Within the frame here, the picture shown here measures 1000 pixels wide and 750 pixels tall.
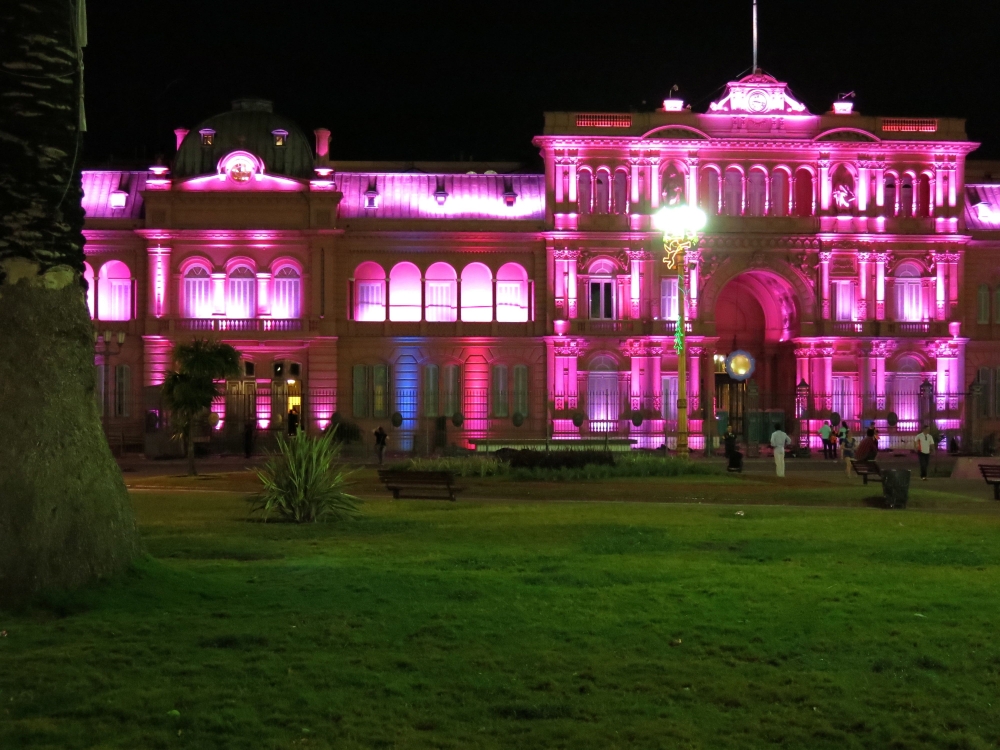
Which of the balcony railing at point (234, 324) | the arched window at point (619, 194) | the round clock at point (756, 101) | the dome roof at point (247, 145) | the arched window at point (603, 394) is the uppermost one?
the round clock at point (756, 101)

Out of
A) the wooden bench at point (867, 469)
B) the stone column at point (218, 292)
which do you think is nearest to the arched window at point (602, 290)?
the stone column at point (218, 292)

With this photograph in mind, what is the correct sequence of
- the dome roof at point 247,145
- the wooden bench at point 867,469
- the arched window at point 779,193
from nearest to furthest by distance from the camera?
the wooden bench at point 867,469 < the dome roof at point 247,145 < the arched window at point 779,193

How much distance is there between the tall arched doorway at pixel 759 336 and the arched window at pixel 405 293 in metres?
14.0

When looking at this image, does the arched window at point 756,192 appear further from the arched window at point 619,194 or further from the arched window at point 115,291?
the arched window at point 115,291

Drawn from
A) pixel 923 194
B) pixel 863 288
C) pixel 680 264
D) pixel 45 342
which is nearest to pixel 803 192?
pixel 863 288

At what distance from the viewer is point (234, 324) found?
5088cm

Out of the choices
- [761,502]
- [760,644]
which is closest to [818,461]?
[761,502]

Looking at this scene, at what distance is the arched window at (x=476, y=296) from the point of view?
53625mm

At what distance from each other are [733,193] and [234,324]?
22.9 meters

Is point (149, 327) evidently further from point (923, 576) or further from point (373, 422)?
point (923, 576)

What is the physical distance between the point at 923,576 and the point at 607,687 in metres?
6.50

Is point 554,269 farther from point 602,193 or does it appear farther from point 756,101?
point 756,101

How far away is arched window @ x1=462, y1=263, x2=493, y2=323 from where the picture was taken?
53625 mm

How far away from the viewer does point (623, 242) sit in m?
52.7
